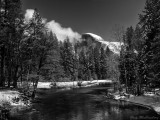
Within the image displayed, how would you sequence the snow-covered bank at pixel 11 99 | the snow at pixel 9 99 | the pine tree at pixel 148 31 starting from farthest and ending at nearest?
the pine tree at pixel 148 31
the snow-covered bank at pixel 11 99
the snow at pixel 9 99

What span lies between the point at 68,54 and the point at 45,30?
58.6 meters

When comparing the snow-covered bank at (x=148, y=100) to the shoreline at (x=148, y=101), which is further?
the snow-covered bank at (x=148, y=100)

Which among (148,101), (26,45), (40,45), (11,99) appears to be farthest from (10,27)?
(148,101)

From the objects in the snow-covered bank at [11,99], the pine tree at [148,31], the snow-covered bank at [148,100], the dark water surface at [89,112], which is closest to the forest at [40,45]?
the pine tree at [148,31]

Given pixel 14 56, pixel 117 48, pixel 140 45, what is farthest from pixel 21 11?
pixel 140 45

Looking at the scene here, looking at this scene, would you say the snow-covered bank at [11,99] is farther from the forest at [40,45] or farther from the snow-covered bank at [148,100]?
the snow-covered bank at [148,100]

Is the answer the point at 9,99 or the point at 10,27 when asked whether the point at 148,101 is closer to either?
the point at 9,99

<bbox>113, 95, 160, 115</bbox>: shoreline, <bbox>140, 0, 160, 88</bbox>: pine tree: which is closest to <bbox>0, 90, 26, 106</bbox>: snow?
<bbox>113, 95, 160, 115</bbox>: shoreline

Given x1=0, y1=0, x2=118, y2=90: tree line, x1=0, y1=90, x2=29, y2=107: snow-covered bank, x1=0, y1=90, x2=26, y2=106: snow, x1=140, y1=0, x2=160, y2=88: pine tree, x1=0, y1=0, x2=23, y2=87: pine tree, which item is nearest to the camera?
x1=0, y1=90, x2=26, y2=106: snow

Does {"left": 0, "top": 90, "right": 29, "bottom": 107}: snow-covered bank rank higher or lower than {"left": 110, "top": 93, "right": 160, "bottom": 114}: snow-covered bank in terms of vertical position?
higher

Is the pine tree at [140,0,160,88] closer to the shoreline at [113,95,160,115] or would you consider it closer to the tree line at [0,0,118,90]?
the shoreline at [113,95,160,115]

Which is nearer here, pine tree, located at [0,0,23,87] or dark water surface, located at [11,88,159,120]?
dark water surface, located at [11,88,159,120]

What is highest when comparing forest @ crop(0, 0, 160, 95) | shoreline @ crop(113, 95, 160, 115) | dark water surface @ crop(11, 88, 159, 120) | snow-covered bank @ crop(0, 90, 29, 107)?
forest @ crop(0, 0, 160, 95)

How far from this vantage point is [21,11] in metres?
29.8
